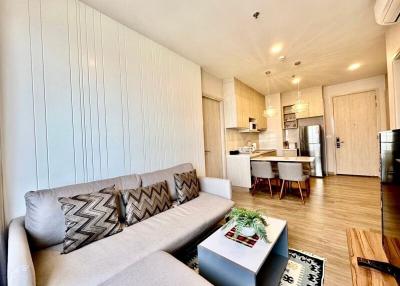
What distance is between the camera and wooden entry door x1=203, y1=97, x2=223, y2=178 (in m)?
3.90

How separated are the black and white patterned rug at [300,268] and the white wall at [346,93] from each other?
4614 mm

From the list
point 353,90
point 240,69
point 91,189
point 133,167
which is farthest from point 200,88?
point 353,90

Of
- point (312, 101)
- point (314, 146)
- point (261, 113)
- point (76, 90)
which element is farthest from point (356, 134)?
point (76, 90)

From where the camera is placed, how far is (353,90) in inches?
195

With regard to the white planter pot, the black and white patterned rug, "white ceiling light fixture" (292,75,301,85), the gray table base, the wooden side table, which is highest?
"white ceiling light fixture" (292,75,301,85)

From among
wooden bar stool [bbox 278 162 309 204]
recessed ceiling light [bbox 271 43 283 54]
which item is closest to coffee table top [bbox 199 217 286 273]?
wooden bar stool [bbox 278 162 309 204]

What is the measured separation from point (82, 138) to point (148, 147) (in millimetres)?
805

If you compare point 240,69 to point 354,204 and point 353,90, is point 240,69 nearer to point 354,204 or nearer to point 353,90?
point 354,204

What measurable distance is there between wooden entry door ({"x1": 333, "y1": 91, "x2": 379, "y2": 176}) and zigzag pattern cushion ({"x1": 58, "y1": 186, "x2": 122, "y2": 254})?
6105 millimetres

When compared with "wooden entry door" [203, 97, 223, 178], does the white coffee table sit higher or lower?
lower

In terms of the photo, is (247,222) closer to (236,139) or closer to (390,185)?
(390,185)

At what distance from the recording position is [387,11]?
5.75 ft

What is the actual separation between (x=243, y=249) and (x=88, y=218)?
1.23 meters

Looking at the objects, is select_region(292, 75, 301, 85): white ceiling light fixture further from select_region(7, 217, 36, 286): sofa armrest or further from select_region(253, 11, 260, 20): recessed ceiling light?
select_region(7, 217, 36, 286): sofa armrest
